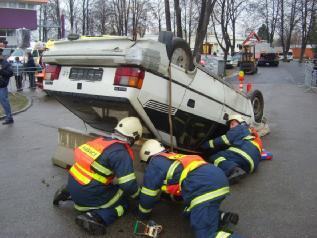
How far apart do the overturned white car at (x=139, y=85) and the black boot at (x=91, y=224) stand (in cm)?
127

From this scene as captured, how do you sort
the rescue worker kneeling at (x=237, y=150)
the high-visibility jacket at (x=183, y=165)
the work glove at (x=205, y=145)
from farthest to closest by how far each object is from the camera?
the work glove at (x=205, y=145)
the rescue worker kneeling at (x=237, y=150)
the high-visibility jacket at (x=183, y=165)

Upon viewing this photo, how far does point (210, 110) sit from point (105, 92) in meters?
1.70

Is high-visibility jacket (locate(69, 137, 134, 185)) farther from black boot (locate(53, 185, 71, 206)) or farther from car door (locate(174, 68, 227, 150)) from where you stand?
car door (locate(174, 68, 227, 150))

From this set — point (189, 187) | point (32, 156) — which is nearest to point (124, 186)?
point (189, 187)

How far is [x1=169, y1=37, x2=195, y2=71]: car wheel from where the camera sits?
5039mm

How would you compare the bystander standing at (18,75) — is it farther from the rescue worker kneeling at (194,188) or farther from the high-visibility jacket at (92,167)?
the rescue worker kneeling at (194,188)

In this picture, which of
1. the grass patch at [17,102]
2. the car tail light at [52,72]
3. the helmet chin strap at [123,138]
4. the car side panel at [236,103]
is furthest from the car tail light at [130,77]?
the grass patch at [17,102]

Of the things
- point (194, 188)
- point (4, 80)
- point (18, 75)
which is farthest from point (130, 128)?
point (18, 75)

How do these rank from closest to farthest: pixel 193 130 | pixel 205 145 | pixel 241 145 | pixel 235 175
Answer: pixel 235 175, pixel 193 130, pixel 241 145, pixel 205 145

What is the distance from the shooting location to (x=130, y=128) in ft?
14.6

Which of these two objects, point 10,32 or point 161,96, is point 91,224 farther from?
point 10,32

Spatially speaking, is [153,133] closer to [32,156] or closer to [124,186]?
[124,186]

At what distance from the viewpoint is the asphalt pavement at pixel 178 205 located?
4.18 m

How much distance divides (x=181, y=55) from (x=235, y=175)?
1.71 m
